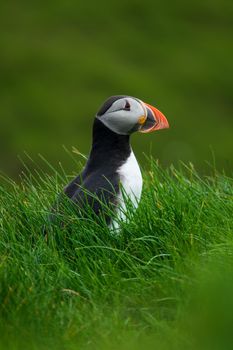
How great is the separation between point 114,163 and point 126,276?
4.64 ft

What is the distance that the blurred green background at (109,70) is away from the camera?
63312 mm

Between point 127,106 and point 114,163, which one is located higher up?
point 127,106

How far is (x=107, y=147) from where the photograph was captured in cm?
880

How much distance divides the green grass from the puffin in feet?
0.56

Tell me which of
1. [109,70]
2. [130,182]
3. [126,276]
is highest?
[130,182]

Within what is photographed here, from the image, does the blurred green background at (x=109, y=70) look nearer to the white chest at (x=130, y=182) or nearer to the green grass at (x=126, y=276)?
the white chest at (x=130, y=182)

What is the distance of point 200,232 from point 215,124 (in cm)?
5737

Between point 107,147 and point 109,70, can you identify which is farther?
point 109,70

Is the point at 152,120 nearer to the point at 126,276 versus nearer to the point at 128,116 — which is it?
the point at 128,116

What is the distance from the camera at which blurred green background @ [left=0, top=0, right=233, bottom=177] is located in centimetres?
6331

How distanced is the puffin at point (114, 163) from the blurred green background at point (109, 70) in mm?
47313

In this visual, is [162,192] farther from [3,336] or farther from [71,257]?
[3,336]

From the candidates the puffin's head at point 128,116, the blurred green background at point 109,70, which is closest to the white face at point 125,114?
the puffin's head at point 128,116

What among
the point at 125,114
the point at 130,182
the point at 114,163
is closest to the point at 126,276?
the point at 130,182
